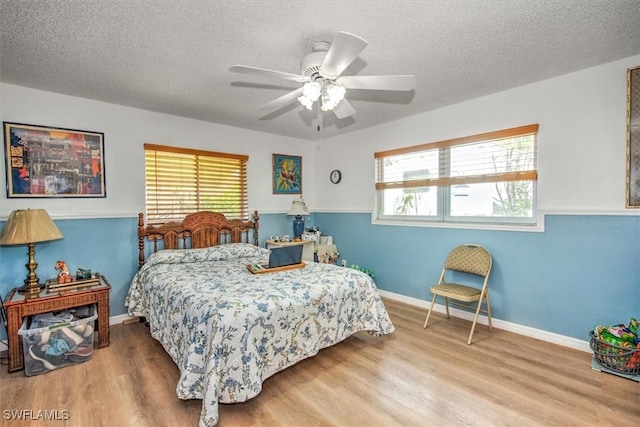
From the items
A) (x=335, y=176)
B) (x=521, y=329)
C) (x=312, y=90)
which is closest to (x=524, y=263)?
(x=521, y=329)

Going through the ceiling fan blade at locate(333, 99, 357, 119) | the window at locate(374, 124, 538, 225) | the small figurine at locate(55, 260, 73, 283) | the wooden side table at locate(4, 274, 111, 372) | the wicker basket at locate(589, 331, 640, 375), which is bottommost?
the wicker basket at locate(589, 331, 640, 375)

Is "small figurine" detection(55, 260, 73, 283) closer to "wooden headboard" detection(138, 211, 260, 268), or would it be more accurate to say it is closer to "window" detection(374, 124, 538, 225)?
"wooden headboard" detection(138, 211, 260, 268)

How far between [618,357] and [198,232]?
421 cm

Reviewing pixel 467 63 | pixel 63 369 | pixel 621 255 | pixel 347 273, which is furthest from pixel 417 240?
pixel 63 369

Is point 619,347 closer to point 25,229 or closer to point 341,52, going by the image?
point 341,52

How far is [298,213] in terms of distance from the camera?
461 centimetres

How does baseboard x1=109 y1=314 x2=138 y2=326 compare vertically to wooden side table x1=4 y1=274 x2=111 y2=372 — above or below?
below

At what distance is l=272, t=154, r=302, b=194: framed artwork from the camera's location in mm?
4758

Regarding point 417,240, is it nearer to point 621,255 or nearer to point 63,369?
point 621,255

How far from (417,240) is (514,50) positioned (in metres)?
2.26

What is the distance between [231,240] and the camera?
4137 millimetres

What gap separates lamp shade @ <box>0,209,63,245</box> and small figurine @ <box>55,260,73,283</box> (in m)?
0.37

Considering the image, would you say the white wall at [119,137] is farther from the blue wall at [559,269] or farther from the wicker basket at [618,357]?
the wicker basket at [618,357]

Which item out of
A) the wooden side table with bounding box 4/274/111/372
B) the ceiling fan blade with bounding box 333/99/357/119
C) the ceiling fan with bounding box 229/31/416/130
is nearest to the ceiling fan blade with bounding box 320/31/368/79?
the ceiling fan with bounding box 229/31/416/130
